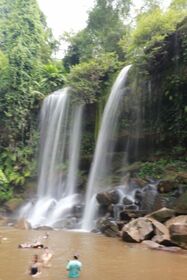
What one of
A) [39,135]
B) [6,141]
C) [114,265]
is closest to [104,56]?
[39,135]

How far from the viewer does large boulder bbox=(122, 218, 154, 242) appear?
39.7ft

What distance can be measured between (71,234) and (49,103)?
482 inches

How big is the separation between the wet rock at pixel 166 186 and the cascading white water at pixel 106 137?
4.41 meters

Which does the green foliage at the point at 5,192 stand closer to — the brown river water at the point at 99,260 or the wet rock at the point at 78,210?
the wet rock at the point at 78,210

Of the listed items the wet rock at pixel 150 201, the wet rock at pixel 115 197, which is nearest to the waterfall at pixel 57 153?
the wet rock at pixel 115 197

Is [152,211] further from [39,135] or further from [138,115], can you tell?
[39,135]

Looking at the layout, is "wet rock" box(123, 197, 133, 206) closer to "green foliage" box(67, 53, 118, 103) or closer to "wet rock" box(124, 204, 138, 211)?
"wet rock" box(124, 204, 138, 211)

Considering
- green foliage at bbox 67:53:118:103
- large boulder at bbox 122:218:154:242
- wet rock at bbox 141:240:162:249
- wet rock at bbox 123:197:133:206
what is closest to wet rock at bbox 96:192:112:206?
wet rock at bbox 123:197:133:206

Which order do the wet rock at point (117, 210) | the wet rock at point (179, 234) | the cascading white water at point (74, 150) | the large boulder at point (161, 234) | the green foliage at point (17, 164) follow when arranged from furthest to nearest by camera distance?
the green foliage at point (17, 164) < the cascading white water at point (74, 150) < the wet rock at point (117, 210) < the large boulder at point (161, 234) < the wet rock at point (179, 234)

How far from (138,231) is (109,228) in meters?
1.87

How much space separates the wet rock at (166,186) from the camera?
15320 mm

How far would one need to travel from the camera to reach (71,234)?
571 inches

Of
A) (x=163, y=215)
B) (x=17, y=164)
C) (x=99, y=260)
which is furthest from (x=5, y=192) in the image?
(x=99, y=260)

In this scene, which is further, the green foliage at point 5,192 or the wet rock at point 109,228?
the green foliage at point 5,192
